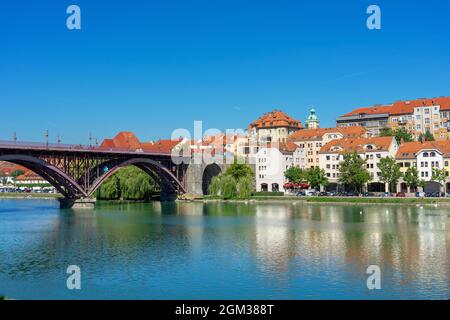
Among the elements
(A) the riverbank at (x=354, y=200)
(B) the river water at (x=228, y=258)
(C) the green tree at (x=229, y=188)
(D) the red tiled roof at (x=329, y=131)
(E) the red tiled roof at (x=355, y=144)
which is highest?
(D) the red tiled roof at (x=329, y=131)

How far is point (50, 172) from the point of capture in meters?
69.9

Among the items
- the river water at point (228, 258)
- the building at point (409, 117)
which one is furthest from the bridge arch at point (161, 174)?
the building at point (409, 117)

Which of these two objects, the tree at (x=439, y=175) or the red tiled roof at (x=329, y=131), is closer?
the tree at (x=439, y=175)

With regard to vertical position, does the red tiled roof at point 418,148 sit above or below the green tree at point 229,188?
above

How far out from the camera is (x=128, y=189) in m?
94.2

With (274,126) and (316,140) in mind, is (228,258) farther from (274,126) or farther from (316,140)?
(274,126)

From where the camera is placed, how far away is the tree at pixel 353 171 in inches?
3430

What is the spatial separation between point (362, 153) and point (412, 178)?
1259 centimetres

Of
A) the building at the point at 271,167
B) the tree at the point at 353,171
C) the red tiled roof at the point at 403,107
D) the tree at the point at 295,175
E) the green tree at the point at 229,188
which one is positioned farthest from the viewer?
the red tiled roof at the point at 403,107

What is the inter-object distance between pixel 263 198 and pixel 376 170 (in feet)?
64.3

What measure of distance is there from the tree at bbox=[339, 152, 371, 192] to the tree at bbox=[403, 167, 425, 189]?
5739 millimetres

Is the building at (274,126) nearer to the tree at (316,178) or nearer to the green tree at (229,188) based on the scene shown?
the tree at (316,178)

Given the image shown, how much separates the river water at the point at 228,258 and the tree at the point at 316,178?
37418 mm
